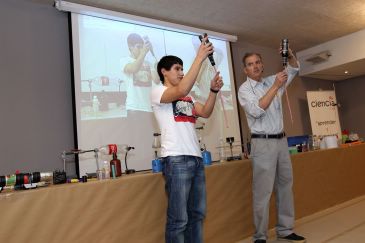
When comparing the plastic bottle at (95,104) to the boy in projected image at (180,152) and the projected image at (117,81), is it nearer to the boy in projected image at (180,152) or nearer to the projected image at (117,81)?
the projected image at (117,81)

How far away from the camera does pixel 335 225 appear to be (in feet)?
8.79

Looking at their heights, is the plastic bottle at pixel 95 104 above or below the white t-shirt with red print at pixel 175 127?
above

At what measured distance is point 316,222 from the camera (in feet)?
9.34

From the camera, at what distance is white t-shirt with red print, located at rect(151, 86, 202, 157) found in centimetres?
163

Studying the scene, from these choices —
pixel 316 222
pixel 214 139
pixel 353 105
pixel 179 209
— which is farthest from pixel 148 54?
pixel 353 105

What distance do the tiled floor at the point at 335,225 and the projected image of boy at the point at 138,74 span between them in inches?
64.3

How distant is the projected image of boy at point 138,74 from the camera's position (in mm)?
3068

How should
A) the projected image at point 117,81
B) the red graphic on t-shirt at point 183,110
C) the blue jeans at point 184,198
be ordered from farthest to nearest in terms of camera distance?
the projected image at point 117,81 < the red graphic on t-shirt at point 183,110 < the blue jeans at point 184,198

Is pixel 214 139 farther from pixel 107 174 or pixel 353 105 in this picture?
pixel 353 105

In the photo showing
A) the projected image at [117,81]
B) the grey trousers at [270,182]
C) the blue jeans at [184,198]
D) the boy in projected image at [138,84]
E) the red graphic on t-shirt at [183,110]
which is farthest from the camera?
the boy in projected image at [138,84]

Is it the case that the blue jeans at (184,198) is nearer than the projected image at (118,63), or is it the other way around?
the blue jeans at (184,198)

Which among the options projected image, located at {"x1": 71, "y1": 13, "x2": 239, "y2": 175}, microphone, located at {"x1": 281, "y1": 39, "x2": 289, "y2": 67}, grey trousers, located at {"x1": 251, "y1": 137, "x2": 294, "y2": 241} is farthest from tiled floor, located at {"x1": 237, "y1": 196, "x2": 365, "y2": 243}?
microphone, located at {"x1": 281, "y1": 39, "x2": 289, "y2": 67}

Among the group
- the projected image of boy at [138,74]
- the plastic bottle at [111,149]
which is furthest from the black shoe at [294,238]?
the projected image of boy at [138,74]

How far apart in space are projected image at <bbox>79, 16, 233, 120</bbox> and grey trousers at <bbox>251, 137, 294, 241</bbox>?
138cm
